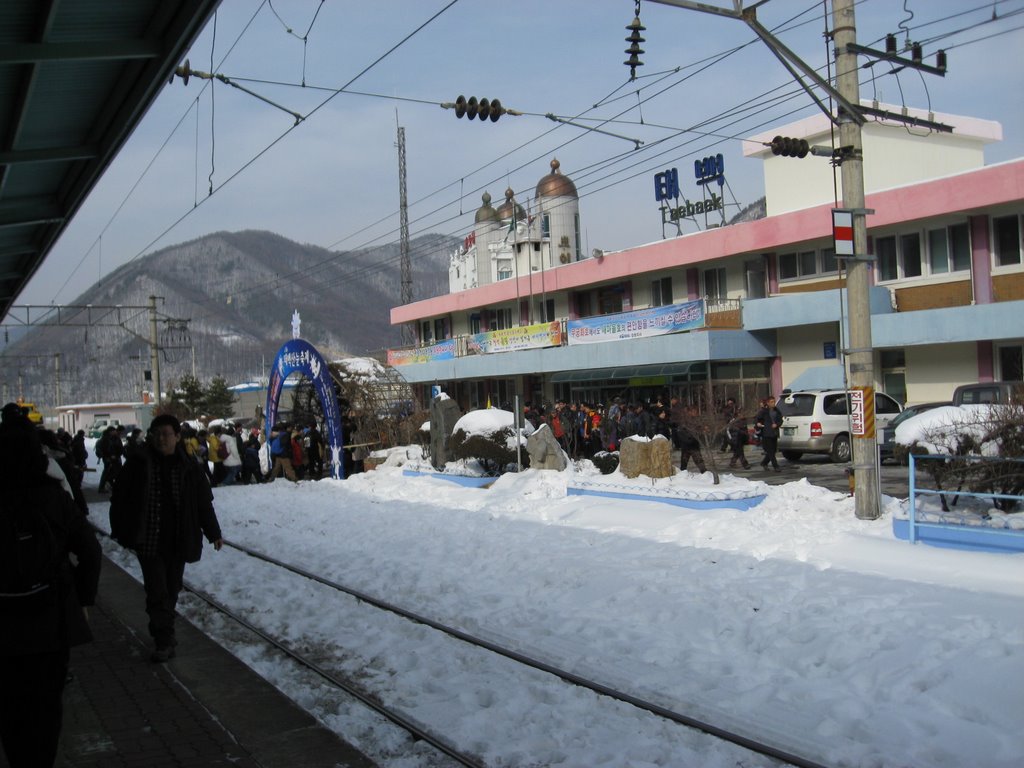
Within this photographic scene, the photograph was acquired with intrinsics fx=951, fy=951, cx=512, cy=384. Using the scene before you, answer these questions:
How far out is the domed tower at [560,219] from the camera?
196 feet

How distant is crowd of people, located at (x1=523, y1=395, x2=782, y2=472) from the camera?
16.6m

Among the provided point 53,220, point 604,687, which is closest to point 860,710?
point 604,687

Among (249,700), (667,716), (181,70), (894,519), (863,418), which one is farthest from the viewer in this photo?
(181,70)

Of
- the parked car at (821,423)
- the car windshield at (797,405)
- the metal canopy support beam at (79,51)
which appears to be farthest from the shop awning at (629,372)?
the metal canopy support beam at (79,51)

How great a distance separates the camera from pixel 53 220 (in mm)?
13836

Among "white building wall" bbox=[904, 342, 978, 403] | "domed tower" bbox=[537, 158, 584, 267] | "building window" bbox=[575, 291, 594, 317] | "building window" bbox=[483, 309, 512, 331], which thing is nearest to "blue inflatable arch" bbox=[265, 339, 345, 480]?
"white building wall" bbox=[904, 342, 978, 403]

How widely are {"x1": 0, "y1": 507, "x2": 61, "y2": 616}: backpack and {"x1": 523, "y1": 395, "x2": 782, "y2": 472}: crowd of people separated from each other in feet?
42.1

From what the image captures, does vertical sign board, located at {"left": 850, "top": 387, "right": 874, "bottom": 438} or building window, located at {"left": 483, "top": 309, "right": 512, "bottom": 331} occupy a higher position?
building window, located at {"left": 483, "top": 309, "right": 512, "bottom": 331}

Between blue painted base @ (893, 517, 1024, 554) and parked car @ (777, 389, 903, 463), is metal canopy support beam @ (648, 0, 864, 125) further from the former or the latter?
parked car @ (777, 389, 903, 463)

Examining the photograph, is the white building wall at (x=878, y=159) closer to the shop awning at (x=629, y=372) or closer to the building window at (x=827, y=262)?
the building window at (x=827, y=262)

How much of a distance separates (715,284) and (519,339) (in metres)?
9.06

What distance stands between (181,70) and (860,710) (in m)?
13.8

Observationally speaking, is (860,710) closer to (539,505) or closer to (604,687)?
(604,687)

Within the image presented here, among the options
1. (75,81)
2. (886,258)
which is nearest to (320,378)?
(75,81)
